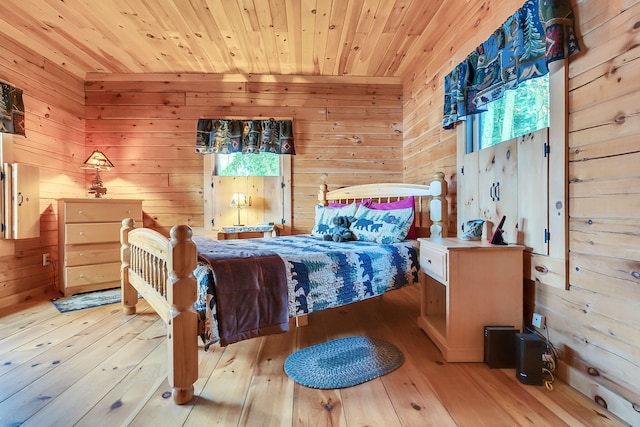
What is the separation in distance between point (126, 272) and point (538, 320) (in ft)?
9.58

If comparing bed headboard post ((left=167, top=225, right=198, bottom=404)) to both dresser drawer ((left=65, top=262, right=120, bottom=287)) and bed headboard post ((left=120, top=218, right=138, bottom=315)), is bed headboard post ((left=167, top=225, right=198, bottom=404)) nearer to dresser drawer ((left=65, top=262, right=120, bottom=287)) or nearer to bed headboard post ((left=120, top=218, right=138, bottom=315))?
bed headboard post ((left=120, top=218, right=138, bottom=315))

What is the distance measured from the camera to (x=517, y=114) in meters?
1.88

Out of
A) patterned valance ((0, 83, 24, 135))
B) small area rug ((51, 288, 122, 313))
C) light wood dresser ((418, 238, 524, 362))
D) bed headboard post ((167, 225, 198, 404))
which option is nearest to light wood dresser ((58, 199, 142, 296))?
small area rug ((51, 288, 122, 313))

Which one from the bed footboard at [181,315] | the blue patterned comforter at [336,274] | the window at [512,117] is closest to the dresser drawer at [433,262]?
the blue patterned comforter at [336,274]

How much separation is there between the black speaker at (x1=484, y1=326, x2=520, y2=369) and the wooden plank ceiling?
2455 millimetres

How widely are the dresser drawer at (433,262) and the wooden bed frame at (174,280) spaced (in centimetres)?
54

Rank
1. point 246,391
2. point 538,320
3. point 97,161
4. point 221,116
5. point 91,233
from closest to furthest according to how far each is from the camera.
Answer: point 246,391 → point 538,320 → point 91,233 → point 97,161 → point 221,116

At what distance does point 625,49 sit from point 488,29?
1089mm

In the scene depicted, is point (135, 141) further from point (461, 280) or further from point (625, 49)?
point (625, 49)

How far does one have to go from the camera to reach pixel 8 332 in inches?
82.8

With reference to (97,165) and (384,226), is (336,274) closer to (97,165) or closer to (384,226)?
(384,226)

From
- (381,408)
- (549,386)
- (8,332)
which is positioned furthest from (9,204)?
(549,386)

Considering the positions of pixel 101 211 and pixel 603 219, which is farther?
pixel 101 211

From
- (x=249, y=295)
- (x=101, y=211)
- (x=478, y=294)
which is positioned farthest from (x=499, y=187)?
(x=101, y=211)
